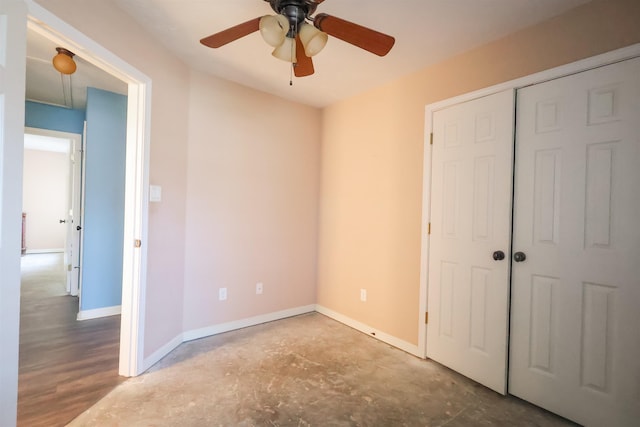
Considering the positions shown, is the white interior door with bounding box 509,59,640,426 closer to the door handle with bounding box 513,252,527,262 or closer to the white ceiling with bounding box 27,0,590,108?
the door handle with bounding box 513,252,527,262

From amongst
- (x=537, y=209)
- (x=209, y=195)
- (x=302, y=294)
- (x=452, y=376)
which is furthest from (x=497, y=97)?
(x=302, y=294)

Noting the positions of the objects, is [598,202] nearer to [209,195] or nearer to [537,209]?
[537,209]

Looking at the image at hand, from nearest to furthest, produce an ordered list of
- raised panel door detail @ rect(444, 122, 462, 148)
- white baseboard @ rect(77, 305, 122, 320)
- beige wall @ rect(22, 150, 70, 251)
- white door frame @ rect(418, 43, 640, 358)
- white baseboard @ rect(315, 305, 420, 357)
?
white door frame @ rect(418, 43, 640, 358) < raised panel door detail @ rect(444, 122, 462, 148) < white baseboard @ rect(315, 305, 420, 357) < white baseboard @ rect(77, 305, 122, 320) < beige wall @ rect(22, 150, 70, 251)

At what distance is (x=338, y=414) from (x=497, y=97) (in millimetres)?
2353

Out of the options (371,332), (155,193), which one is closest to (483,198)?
(371,332)

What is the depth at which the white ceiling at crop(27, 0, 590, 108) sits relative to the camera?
1753mm

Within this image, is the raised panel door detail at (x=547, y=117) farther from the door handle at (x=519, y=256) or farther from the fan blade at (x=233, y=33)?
the fan blade at (x=233, y=33)

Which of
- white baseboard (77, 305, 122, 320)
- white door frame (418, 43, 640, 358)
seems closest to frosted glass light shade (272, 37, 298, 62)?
white door frame (418, 43, 640, 358)

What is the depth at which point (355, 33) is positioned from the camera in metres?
1.42

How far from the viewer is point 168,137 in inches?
93.6

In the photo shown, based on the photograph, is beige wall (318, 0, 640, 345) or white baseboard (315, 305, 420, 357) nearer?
beige wall (318, 0, 640, 345)

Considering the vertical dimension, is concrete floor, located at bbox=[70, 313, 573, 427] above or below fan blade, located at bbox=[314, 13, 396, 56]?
below

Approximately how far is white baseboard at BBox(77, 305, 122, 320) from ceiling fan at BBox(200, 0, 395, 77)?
125 inches

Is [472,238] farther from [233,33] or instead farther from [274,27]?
[233,33]
